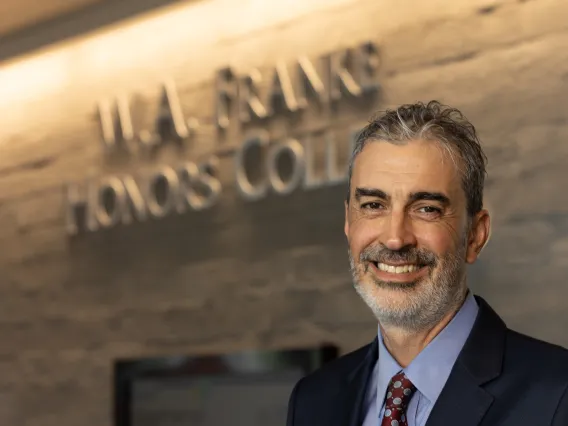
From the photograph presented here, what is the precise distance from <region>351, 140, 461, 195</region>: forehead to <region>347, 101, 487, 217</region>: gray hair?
0.01m

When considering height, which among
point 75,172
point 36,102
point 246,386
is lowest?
point 246,386

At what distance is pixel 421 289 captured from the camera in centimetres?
188

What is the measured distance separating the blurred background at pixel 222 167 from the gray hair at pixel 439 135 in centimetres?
132

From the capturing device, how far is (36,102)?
5.08 meters

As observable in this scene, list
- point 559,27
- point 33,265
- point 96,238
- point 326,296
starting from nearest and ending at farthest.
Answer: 1. point 559,27
2. point 326,296
3. point 96,238
4. point 33,265

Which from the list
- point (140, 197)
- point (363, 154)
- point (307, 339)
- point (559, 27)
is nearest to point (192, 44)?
point (140, 197)

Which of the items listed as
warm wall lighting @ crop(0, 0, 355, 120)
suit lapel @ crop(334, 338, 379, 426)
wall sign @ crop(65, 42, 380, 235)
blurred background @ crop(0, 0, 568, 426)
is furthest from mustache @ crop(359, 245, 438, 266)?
warm wall lighting @ crop(0, 0, 355, 120)

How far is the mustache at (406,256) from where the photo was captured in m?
1.86

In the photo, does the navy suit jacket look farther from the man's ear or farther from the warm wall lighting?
the warm wall lighting

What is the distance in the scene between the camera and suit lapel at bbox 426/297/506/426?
1.78 metres

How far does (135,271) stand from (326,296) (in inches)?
40.3

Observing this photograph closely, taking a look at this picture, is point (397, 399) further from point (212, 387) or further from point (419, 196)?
point (212, 387)

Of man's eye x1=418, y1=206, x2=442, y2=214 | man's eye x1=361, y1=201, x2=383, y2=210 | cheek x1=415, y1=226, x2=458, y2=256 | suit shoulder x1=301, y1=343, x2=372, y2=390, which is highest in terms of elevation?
man's eye x1=361, y1=201, x2=383, y2=210

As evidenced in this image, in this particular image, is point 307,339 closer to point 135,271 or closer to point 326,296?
point 326,296
